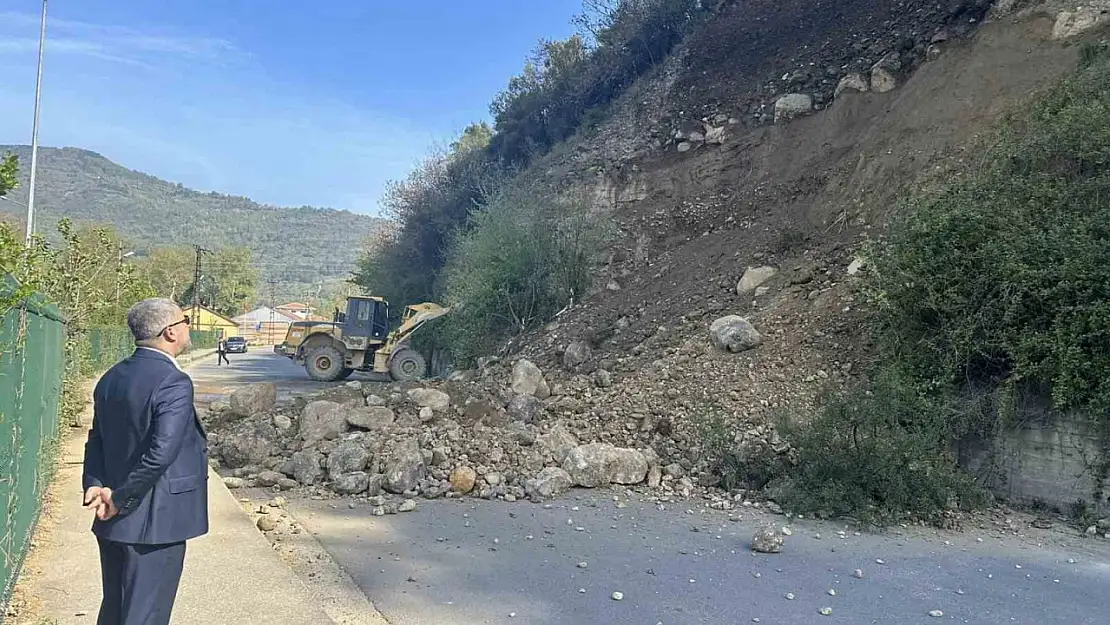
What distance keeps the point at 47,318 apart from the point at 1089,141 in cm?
1150

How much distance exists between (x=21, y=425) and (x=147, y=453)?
81.8 inches

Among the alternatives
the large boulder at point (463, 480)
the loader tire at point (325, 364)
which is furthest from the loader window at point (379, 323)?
the large boulder at point (463, 480)

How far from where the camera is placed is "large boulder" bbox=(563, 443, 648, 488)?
985 cm

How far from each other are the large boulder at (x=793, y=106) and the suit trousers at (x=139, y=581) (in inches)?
795

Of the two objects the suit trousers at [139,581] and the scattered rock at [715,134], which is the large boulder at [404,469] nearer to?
the suit trousers at [139,581]

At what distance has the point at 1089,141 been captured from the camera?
10359 mm

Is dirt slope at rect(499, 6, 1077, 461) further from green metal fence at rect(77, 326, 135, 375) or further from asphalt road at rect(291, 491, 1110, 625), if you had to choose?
green metal fence at rect(77, 326, 135, 375)

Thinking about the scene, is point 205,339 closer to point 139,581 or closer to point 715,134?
point 715,134

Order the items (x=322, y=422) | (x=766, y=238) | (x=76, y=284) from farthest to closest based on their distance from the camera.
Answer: (x=766, y=238), (x=76, y=284), (x=322, y=422)

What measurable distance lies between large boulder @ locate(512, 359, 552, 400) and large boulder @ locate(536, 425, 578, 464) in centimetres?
250

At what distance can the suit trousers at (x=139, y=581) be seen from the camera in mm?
3303

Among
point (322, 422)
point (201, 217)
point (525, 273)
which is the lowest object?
point (322, 422)

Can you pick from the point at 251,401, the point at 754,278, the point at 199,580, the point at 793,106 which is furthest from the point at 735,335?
the point at 793,106

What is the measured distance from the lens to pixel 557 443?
10.7 metres
